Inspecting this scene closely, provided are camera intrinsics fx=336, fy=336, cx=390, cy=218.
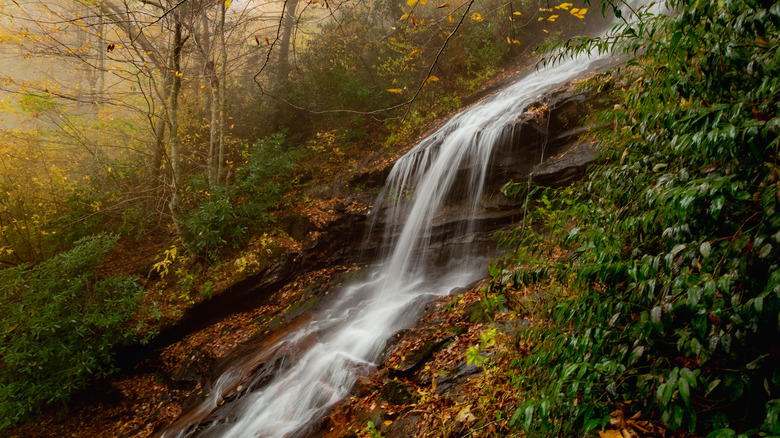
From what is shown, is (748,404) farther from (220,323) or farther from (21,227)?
(21,227)

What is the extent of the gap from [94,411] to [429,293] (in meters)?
6.91

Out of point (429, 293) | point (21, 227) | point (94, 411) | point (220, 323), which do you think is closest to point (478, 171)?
point (429, 293)

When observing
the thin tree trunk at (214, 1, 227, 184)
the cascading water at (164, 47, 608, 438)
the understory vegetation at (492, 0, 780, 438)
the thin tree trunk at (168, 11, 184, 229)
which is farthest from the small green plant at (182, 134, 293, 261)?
the understory vegetation at (492, 0, 780, 438)

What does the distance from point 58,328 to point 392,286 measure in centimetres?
619

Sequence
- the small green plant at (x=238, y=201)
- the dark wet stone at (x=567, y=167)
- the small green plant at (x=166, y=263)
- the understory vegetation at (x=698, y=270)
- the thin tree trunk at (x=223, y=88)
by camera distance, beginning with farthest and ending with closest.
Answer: the small green plant at (x=238, y=201), the small green plant at (x=166, y=263), the thin tree trunk at (x=223, y=88), the dark wet stone at (x=567, y=167), the understory vegetation at (x=698, y=270)

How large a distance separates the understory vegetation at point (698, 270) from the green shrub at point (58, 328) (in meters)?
7.87

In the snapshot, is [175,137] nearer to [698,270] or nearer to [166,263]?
[166,263]

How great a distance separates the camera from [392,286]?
24.0 ft

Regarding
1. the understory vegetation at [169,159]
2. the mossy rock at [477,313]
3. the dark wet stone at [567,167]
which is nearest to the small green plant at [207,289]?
the understory vegetation at [169,159]

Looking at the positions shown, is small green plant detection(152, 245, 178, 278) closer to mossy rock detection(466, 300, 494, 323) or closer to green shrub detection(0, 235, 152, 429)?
green shrub detection(0, 235, 152, 429)

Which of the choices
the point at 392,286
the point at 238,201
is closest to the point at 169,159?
the point at 238,201

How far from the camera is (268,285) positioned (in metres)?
8.16

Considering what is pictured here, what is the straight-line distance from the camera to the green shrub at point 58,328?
5.70 m

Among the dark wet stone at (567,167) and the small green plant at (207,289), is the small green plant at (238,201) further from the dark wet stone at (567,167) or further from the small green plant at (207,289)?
the dark wet stone at (567,167)
